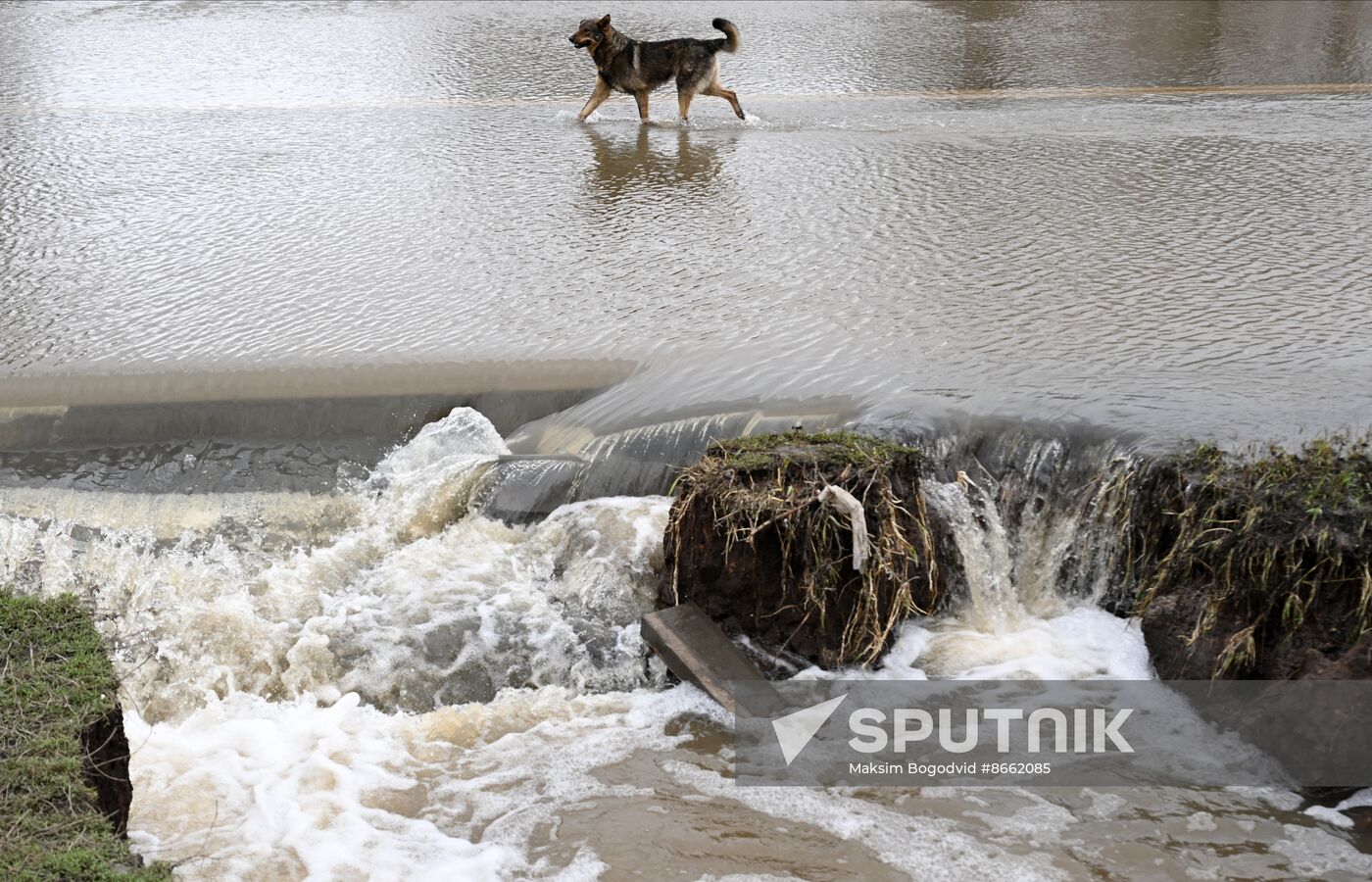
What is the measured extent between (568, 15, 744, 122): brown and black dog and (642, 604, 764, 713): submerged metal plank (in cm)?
590


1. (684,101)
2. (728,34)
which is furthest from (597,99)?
(728,34)

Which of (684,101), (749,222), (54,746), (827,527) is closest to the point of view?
(54,746)

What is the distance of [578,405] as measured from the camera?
20.0ft

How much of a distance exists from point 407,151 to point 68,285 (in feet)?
9.26

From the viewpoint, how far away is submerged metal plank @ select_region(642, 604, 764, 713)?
4609 mm

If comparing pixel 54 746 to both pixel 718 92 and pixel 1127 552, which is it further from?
pixel 718 92

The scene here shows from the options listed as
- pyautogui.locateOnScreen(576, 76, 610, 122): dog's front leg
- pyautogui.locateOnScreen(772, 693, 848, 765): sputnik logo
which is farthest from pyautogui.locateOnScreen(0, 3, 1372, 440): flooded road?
pyautogui.locateOnScreen(772, 693, 848, 765): sputnik logo

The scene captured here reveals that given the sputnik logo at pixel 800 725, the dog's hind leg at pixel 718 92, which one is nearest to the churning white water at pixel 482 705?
the sputnik logo at pixel 800 725

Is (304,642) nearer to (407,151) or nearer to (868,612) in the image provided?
(868,612)

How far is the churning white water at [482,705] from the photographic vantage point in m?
3.92

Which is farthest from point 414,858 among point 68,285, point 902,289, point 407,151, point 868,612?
point 407,151

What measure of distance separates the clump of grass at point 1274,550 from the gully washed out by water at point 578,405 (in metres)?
0.36

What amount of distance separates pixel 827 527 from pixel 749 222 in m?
3.51

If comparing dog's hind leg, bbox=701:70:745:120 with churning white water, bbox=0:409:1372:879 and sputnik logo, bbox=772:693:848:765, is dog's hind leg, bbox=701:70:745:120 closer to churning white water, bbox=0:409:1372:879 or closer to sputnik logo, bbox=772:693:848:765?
churning white water, bbox=0:409:1372:879
